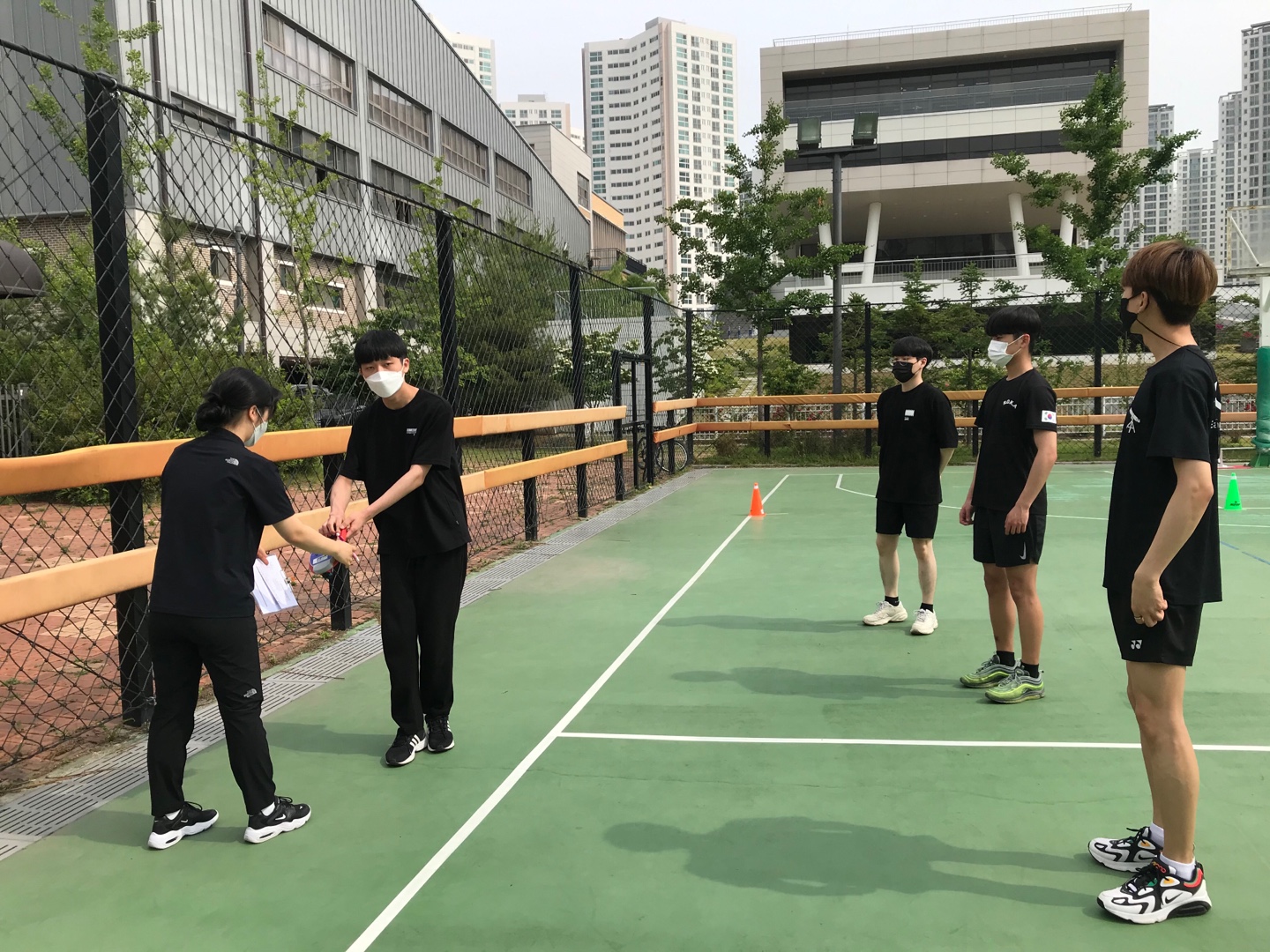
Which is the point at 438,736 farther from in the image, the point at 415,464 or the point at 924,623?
the point at 924,623

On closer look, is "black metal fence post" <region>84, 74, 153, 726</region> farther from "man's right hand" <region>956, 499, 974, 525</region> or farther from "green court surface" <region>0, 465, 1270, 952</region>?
"man's right hand" <region>956, 499, 974, 525</region>

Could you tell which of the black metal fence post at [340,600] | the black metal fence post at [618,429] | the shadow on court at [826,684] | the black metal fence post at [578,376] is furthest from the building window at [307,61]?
the shadow on court at [826,684]

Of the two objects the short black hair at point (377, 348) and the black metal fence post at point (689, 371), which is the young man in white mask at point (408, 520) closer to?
the short black hair at point (377, 348)

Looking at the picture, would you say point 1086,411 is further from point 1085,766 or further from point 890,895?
point 890,895

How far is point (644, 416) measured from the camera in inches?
586

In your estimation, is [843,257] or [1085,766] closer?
[1085,766]

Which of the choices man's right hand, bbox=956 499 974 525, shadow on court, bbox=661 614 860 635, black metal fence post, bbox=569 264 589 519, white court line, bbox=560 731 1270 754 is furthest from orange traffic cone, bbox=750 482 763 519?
white court line, bbox=560 731 1270 754

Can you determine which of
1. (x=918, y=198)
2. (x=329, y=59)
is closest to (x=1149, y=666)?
(x=329, y=59)

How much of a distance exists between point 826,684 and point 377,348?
2.91m

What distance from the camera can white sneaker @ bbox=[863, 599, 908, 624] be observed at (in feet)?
20.9

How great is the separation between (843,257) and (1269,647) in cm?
1502

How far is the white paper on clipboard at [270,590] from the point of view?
3.51 metres

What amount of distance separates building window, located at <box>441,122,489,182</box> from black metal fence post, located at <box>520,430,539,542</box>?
2746cm

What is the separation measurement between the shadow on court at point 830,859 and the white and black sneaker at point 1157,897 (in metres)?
0.12
